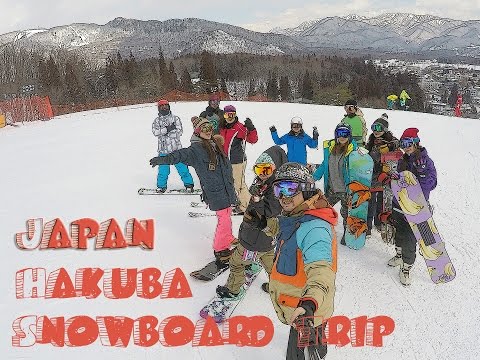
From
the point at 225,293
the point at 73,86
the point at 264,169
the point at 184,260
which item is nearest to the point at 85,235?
the point at 184,260

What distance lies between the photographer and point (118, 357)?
356cm

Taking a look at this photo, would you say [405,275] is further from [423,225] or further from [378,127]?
[378,127]

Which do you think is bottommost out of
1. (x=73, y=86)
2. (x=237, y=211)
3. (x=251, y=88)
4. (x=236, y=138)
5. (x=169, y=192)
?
(x=237, y=211)

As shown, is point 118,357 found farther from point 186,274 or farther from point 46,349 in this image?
point 186,274

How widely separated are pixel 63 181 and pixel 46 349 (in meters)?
5.83

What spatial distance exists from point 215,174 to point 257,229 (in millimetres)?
1437

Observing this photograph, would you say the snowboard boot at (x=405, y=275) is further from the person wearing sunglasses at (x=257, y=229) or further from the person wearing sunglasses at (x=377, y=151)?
the person wearing sunglasses at (x=257, y=229)

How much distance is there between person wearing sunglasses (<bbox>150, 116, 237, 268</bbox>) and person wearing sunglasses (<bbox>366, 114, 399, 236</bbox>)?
2057 mm

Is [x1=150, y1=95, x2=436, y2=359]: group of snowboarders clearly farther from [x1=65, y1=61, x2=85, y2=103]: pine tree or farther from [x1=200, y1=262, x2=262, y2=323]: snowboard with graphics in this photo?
[x1=65, y1=61, x2=85, y2=103]: pine tree

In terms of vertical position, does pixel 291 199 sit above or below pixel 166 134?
below

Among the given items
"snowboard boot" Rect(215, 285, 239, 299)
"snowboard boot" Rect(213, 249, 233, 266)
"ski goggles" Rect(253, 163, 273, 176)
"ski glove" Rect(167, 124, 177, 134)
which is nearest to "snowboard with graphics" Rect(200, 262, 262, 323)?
"snowboard boot" Rect(215, 285, 239, 299)

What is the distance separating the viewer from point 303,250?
2.66 meters

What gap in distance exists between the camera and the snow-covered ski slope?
12.1ft

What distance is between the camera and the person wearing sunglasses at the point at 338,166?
208 inches
